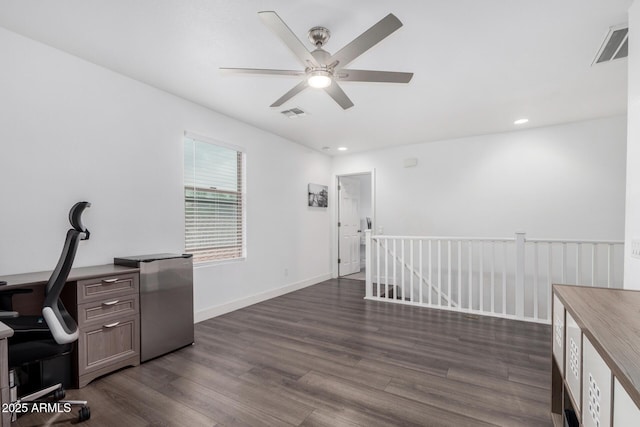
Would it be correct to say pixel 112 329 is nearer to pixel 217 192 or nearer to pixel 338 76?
pixel 217 192

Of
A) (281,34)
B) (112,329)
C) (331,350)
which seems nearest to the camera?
(281,34)

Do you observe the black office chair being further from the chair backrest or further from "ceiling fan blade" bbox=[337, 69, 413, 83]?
"ceiling fan blade" bbox=[337, 69, 413, 83]

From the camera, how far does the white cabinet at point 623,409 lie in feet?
2.22

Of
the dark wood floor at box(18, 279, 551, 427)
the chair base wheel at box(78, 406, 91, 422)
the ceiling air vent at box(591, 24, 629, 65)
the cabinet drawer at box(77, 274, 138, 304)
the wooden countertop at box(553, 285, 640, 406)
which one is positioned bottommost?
the dark wood floor at box(18, 279, 551, 427)

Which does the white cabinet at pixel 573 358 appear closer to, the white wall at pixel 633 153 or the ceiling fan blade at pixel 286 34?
the white wall at pixel 633 153

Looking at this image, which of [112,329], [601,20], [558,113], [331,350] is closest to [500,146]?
[558,113]

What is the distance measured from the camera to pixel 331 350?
278 centimetres

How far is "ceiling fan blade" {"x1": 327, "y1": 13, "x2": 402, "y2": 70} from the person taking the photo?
5.08 feet

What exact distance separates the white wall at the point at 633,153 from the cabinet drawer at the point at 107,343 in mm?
3650

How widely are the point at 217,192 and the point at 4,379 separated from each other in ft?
9.50

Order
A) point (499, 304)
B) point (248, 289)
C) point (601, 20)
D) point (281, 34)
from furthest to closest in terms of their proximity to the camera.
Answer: point (499, 304) → point (248, 289) → point (601, 20) → point (281, 34)

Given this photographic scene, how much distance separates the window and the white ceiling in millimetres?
597

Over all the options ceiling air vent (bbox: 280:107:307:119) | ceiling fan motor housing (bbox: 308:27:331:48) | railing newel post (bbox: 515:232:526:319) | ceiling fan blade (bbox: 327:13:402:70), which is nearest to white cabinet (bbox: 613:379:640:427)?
ceiling fan blade (bbox: 327:13:402:70)

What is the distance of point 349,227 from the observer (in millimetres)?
6770
